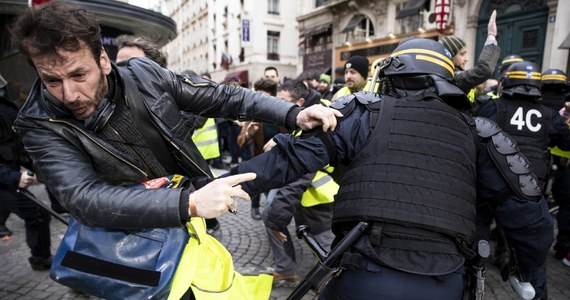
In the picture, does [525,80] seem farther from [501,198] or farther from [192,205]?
[192,205]

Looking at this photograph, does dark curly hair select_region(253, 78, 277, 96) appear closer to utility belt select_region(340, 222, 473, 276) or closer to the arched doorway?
utility belt select_region(340, 222, 473, 276)

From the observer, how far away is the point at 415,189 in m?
1.49

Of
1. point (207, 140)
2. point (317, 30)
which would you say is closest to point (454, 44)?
Result: point (207, 140)

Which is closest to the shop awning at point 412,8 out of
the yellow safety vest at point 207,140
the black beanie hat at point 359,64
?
the black beanie hat at point 359,64

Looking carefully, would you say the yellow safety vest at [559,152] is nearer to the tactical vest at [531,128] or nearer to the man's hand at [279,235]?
the tactical vest at [531,128]

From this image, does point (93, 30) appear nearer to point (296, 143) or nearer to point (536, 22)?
point (296, 143)

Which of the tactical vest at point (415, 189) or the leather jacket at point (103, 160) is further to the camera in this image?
the tactical vest at point (415, 189)

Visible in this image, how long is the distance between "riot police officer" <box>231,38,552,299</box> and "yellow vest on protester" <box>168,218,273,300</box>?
30 centimetres

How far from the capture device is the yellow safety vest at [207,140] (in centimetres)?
465

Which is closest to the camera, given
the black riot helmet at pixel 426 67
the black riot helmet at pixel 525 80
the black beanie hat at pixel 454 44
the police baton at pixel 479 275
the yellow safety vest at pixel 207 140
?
the black riot helmet at pixel 426 67

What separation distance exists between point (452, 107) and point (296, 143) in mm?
753

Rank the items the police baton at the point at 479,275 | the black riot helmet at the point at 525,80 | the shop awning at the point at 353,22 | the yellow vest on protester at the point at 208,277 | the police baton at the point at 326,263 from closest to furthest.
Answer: the yellow vest on protester at the point at 208,277, the police baton at the point at 326,263, the police baton at the point at 479,275, the black riot helmet at the point at 525,80, the shop awning at the point at 353,22

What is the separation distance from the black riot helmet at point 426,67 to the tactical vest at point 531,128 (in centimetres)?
220

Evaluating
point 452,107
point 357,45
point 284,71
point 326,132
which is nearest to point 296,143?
point 326,132
